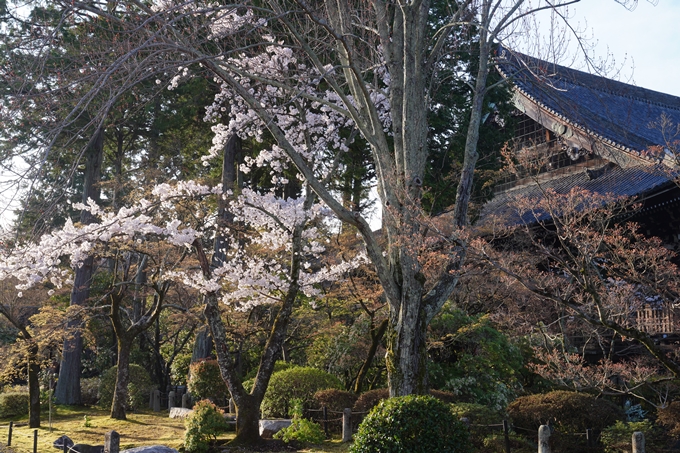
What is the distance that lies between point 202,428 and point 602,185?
39.5 feet

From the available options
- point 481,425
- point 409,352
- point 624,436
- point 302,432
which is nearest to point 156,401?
point 302,432

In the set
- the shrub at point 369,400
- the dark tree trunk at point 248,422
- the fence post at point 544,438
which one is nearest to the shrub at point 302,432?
the dark tree trunk at point 248,422

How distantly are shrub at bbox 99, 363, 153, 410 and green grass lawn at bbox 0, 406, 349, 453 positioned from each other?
3.22 ft

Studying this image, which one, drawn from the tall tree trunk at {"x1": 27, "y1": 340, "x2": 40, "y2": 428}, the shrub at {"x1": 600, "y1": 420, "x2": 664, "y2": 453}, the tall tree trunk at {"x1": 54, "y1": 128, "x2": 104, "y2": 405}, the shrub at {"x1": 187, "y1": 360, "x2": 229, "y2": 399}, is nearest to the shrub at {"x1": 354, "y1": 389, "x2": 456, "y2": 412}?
the shrub at {"x1": 600, "y1": 420, "x2": 664, "y2": 453}

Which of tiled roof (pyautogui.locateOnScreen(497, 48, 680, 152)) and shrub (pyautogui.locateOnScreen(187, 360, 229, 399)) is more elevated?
tiled roof (pyautogui.locateOnScreen(497, 48, 680, 152))

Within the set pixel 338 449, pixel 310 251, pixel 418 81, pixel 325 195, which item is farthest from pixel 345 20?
pixel 338 449

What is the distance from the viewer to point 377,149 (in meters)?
10.3

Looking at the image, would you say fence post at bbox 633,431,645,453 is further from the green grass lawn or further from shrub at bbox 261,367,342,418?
shrub at bbox 261,367,342,418

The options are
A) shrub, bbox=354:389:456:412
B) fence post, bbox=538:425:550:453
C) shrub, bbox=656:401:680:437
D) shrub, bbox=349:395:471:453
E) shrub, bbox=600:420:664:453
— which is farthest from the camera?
shrub, bbox=354:389:456:412

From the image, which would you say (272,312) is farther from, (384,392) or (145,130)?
(145,130)

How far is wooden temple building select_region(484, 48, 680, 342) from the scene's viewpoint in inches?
563

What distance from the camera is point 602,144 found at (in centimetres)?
1523

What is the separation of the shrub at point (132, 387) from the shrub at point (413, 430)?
14.4 metres

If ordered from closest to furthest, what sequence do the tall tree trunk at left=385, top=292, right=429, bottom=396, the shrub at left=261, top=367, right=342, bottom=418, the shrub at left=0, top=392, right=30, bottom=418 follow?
the tall tree trunk at left=385, top=292, right=429, bottom=396 < the shrub at left=261, top=367, right=342, bottom=418 < the shrub at left=0, top=392, right=30, bottom=418
